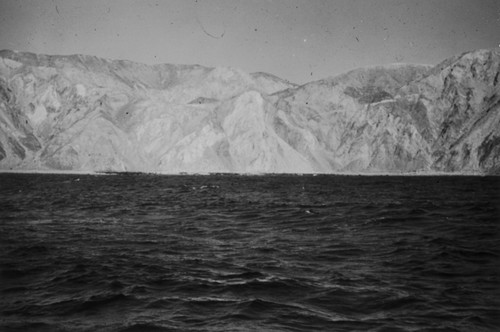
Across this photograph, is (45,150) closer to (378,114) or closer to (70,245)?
(378,114)

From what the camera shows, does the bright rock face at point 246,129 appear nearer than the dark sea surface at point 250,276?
No

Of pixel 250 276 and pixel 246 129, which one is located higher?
pixel 246 129

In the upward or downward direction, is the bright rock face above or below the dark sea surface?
above

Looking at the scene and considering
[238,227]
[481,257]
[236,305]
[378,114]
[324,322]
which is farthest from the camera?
[378,114]

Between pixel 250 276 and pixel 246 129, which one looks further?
pixel 246 129

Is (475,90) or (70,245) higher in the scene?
(475,90)

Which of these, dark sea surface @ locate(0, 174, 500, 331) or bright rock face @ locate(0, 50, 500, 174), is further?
bright rock face @ locate(0, 50, 500, 174)

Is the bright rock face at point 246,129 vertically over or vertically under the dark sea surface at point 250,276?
over

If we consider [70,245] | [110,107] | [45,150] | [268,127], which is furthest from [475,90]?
[70,245]
